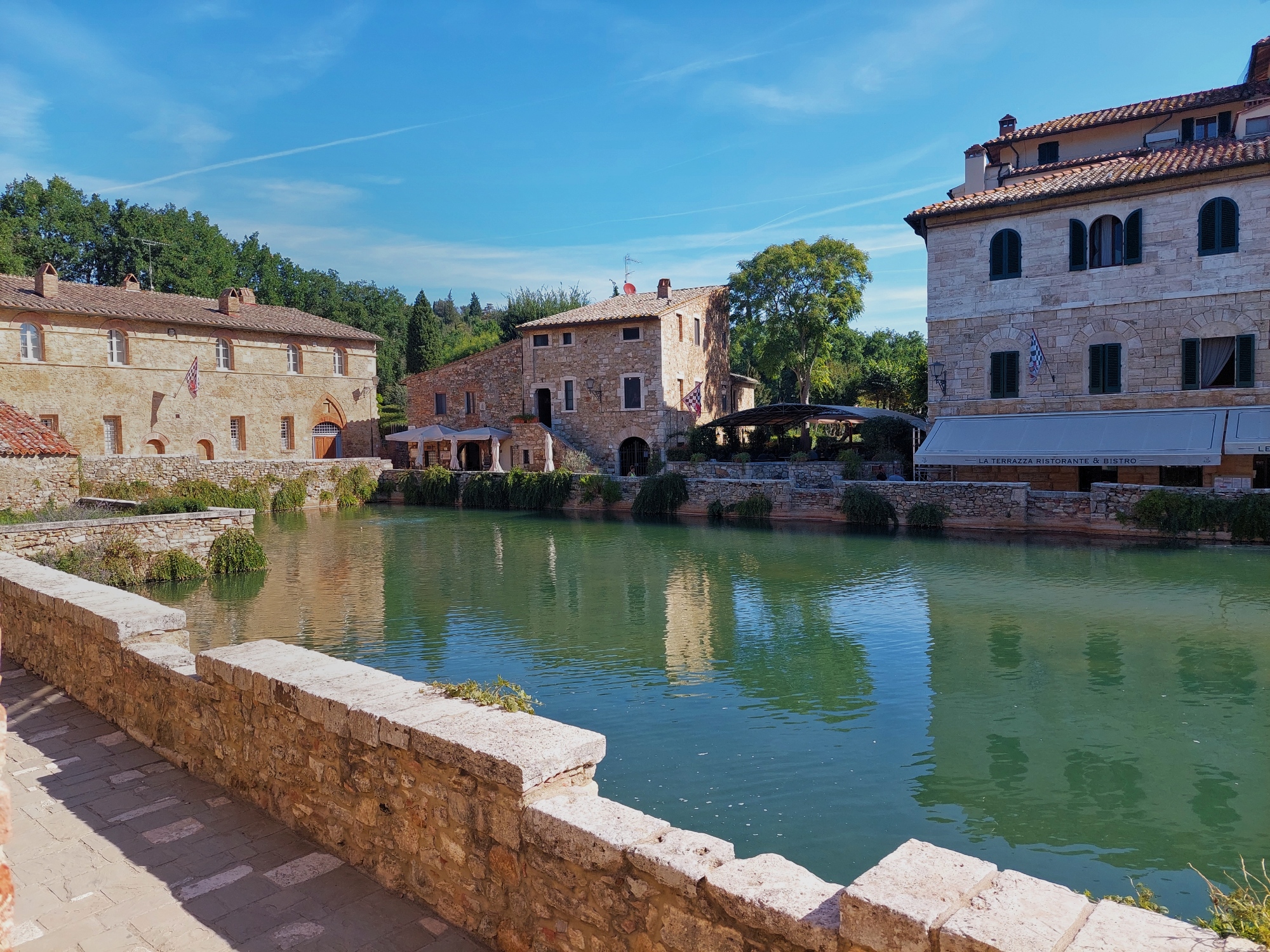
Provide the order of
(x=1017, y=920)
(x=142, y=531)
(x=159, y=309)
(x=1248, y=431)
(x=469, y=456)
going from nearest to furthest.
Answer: (x=1017, y=920) < (x=142, y=531) < (x=1248, y=431) < (x=159, y=309) < (x=469, y=456)

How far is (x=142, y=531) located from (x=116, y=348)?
2176 cm

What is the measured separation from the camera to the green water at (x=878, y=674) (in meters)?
6.19

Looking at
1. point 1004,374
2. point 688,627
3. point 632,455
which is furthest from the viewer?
point 632,455

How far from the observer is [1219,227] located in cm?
2184

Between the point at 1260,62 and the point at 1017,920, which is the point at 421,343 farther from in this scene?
Answer: the point at 1017,920

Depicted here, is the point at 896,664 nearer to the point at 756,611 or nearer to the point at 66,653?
the point at 756,611

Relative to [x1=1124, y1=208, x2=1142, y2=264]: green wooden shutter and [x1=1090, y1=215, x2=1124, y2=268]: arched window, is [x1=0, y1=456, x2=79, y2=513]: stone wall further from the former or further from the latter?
[x1=1124, y1=208, x2=1142, y2=264]: green wooden shutter

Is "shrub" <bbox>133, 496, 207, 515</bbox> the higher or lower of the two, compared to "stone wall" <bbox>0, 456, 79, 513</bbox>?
lower

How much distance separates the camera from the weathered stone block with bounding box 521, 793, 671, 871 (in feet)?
10.1

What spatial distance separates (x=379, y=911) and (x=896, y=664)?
772cm

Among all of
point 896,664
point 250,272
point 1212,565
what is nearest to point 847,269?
point 1212,565

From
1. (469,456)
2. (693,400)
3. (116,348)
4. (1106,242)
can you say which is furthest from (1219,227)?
(116,348)

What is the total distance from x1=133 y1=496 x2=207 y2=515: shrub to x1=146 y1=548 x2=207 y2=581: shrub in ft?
4.22

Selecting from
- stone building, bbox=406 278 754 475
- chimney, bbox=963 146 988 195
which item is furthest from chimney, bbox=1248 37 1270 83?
stone building, bbox=406 278 754 475
